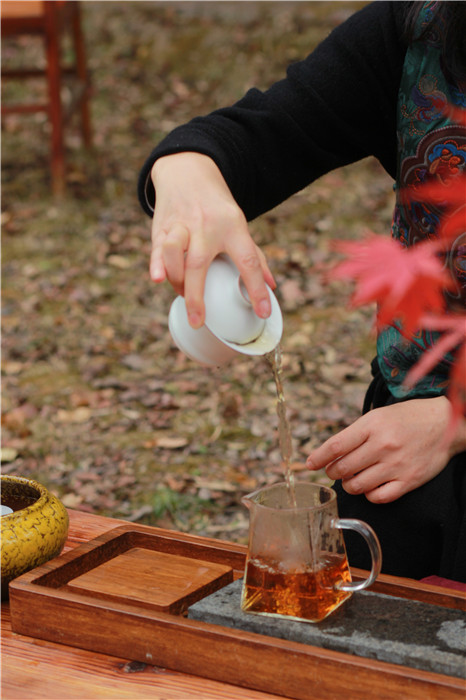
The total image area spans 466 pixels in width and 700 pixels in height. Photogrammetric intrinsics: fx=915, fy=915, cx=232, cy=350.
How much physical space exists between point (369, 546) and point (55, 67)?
4066mm

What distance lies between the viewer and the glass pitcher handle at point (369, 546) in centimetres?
101

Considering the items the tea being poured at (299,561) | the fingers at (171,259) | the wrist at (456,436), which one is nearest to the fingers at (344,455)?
the wrist at (456,436)

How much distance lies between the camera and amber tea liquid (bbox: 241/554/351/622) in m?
1.01

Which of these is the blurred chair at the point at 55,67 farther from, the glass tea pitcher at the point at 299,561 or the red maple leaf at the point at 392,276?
the red maple leaf at the point at 392,276

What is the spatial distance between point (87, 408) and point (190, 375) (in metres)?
0.43

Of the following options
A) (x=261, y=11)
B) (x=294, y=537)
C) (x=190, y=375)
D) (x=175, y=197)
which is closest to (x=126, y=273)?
(x=190, y=375)

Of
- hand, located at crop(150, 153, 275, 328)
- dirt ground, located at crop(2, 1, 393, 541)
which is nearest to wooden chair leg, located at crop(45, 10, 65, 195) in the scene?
dirt ground, located at crop(2, 1, 393, 541)

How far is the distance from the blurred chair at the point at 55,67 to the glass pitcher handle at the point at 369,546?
3.79m

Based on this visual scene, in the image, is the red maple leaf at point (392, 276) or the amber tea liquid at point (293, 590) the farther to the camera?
the amber tea liquid at point (293, 590)

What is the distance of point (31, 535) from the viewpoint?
1.17 meters

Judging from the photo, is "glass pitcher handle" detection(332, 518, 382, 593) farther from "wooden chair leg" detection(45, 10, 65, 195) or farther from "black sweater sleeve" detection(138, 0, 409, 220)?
"wooden chair leg" detection(45, 10, 65, 195)

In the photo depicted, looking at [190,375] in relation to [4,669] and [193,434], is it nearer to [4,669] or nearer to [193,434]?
[193,434]

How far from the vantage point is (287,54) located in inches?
227

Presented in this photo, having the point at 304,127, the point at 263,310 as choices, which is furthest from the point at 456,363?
the point at 304,127
